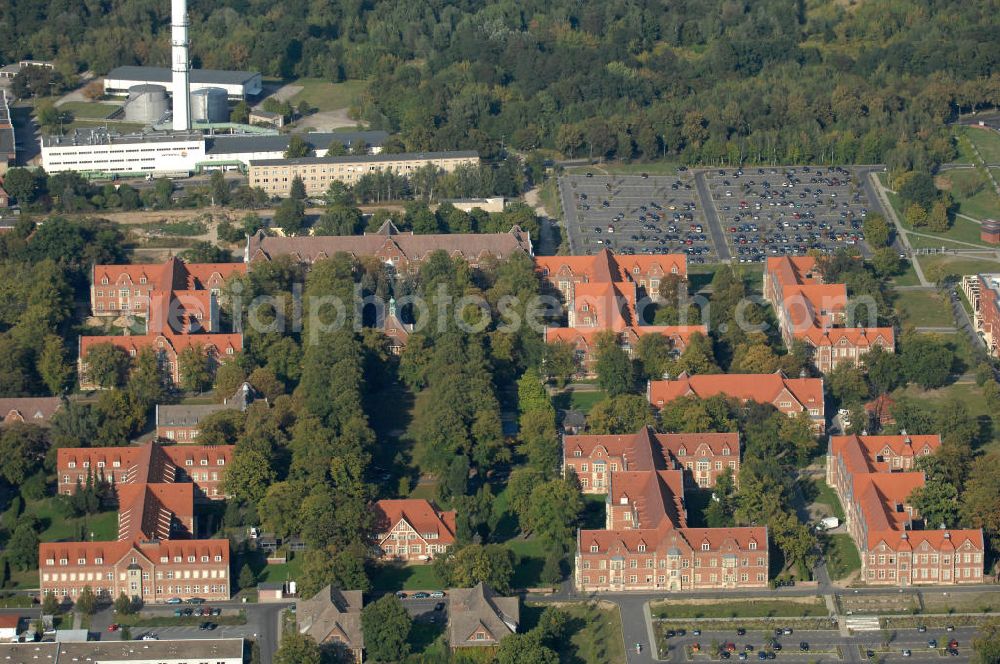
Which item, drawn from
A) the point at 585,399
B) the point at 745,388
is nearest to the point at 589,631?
the point at 745,388

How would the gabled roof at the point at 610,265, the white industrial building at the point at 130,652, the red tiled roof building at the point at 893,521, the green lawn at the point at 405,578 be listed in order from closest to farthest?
the white industrial building at the point at 130,652, the green lawn at the point at 405,578, the red tiled roof building at the point at 893,521, the gabled roof at the point at 610,265

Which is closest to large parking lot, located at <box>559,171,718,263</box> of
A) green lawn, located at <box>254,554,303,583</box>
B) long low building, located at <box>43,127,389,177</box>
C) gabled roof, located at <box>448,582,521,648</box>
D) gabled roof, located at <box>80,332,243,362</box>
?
long low building, located at <box>43,127,389,177</box>

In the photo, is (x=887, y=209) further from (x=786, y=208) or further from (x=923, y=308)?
(x=923, y=308)

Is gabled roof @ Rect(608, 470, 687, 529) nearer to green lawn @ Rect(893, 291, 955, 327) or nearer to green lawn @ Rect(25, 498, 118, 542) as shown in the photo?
green lawn @ Rect(25, 498, 118, 542)

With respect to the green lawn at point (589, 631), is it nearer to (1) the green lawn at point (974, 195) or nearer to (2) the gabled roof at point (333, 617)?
(2) the gabled roof at point (333, 617)

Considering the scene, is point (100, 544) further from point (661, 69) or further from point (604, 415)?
point (661, 69)

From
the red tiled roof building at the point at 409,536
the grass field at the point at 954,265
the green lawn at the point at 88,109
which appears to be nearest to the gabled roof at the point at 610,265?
the grass field at the point at 954,265

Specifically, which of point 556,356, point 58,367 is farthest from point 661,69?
point 58,367
